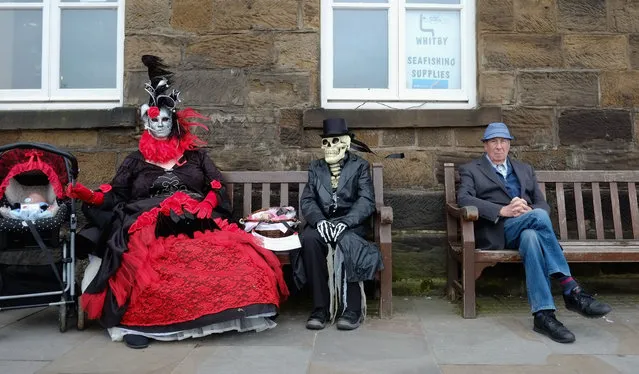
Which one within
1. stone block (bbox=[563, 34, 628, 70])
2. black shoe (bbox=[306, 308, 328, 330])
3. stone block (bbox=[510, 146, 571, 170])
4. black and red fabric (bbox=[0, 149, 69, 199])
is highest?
stone block (bbox=[563, 34, 628, 70])

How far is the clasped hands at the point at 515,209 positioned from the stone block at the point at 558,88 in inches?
53.8

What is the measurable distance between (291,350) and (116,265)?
51.3 inches

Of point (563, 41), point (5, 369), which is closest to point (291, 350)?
point (5, 369)

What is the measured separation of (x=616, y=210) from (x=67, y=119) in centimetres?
505

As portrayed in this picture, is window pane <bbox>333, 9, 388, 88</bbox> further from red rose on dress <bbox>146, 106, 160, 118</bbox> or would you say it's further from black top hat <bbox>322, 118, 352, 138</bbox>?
red rose on dress <bbox>146, 106, 160, 118</bbox>

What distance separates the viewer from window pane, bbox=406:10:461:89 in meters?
5.24

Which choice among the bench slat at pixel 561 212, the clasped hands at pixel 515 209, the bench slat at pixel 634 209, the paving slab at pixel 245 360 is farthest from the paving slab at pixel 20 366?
the bench slat at pixel 634 209

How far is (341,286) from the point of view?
3.92 m

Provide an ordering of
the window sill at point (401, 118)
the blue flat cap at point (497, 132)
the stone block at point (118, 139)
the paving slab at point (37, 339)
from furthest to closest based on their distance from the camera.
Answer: the stone block at point (118, 139), the window sill at point (401, 118), the blue flat cap at point (497, 132), the paving slab at point (37, 339)

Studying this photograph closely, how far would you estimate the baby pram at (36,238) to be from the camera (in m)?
3.75

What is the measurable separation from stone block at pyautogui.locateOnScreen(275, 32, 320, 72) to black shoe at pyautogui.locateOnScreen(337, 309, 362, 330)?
2.34 meters

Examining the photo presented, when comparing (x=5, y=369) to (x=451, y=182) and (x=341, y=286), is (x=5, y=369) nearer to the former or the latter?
(x=341, y=286)

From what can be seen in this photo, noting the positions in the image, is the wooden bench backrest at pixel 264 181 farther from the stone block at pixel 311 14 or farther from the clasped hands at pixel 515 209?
the stone block at pixel 311 14

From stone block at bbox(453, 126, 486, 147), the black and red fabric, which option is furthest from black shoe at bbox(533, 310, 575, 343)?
the black and red fabric
